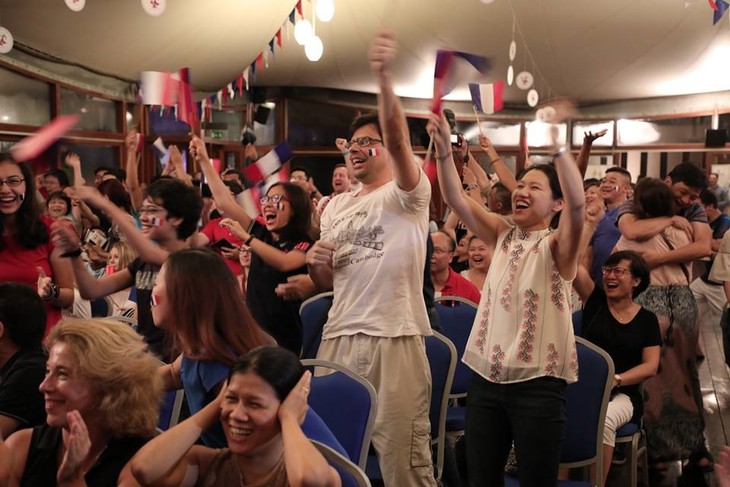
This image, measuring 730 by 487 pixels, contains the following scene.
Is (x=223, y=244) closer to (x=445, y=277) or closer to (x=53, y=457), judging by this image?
(x=445, y=277)

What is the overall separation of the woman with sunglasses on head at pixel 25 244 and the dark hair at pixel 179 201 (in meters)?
0.53

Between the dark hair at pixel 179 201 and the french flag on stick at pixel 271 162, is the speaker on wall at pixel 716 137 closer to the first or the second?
the french flag on stick at pixel 271 162

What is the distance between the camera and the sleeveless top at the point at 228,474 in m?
1.69

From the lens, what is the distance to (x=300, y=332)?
3061 mm

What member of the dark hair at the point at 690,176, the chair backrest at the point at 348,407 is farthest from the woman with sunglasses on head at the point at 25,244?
the dark hair at the point at 690,176

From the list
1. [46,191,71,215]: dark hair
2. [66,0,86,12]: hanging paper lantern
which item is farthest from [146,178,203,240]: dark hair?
[66,0,86,12]: hanging paper lantern

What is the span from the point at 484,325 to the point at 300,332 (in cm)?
86

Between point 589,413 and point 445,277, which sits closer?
point 589,413

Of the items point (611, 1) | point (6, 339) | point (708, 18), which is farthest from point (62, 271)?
point (708, 18)

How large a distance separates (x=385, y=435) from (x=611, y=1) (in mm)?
8846

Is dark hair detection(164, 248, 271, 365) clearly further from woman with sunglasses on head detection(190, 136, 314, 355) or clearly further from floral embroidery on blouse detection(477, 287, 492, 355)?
woman with sunglasses on head detection(190, 136, 314, 355)

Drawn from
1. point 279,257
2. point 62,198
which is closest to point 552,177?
point 279,257

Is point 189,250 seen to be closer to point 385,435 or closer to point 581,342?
point 385,435

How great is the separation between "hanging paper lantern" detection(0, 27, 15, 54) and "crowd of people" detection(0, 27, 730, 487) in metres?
3.32
